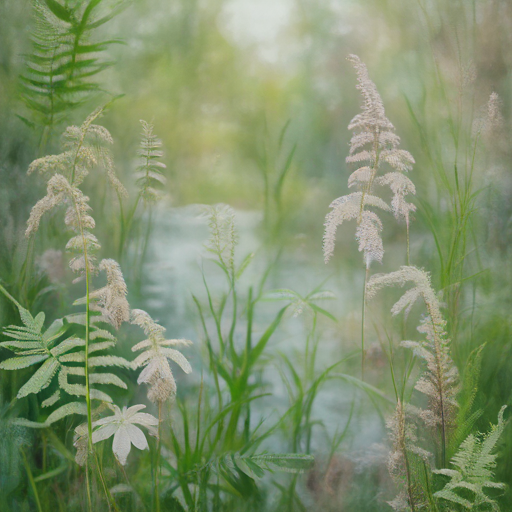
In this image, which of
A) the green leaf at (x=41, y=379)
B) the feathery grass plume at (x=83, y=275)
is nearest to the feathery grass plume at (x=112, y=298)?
the feathery grass plume at (x=83, y=275)

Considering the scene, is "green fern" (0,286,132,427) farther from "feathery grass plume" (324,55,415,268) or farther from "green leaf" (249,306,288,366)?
"feathery grass plume" (324,55,415,268)

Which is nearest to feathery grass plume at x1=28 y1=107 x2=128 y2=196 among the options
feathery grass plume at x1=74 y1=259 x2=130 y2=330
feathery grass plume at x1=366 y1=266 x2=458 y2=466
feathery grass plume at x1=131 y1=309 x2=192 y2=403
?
feathery grass plume at x1=74 y1=259 x2=130 y2=330

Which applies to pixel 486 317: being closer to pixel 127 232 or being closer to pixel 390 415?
pixel 390 415

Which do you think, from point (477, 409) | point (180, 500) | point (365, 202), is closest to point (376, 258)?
point (365, 202)

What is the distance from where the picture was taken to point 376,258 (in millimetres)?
881

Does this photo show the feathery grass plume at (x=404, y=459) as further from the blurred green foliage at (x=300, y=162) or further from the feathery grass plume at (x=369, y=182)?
the feathery grass plume at (x=369, y=182)

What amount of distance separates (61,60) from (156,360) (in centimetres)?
56

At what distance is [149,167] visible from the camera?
2.86 feet

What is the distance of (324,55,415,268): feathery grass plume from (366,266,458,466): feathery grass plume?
56 millimetres

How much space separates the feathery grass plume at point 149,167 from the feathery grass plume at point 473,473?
70 cm

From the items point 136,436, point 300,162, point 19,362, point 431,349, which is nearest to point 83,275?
point 19,362

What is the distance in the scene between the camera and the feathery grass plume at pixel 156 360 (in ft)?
2.69

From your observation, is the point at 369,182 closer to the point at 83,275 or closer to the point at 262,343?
the point at 262,343

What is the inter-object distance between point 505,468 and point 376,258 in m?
0.45
